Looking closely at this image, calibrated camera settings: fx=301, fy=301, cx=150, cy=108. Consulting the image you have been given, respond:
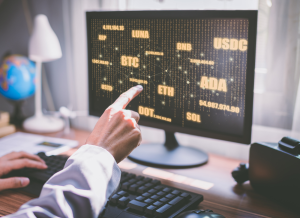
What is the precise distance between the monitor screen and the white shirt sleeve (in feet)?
1.52

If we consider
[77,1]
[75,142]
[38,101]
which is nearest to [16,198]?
[75,142]

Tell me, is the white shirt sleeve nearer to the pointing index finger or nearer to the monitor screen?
the pointing index finger

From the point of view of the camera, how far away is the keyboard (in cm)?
68

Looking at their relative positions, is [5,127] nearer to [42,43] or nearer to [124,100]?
[42,43]

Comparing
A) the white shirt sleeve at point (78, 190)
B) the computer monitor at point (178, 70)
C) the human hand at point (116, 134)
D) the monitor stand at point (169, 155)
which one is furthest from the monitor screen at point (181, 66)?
the white shirt sleeve at point (78, 190)

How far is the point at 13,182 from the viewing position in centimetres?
83

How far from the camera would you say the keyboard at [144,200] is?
68cm

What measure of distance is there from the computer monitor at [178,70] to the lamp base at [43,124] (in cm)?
32

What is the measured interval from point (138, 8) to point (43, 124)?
2.26ft

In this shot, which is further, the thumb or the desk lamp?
the desk lamp

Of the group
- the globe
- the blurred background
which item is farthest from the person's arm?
the globe

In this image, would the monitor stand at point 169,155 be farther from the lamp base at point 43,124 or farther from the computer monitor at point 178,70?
the lamp base at point 43,124

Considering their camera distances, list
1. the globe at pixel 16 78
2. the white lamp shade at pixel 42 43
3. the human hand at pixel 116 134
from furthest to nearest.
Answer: the globe at pixel 16 78 → the white lamp shade at pixel 42 43 → the human hand at pixel 116 134

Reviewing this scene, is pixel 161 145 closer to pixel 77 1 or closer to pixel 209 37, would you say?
pixel 209 37
